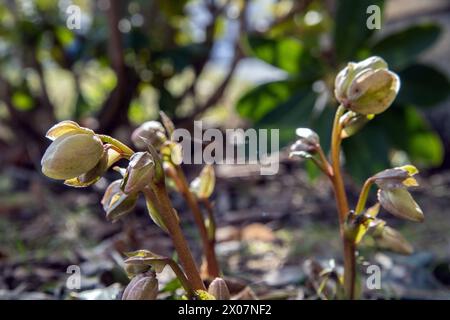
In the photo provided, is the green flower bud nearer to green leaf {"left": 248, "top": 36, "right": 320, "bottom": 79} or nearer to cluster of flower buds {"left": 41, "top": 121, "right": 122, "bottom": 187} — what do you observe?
cluster of flower buds {"left": 41, "top": 121, "right": 122, "bottom": 187}

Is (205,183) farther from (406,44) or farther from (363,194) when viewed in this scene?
(406,44)

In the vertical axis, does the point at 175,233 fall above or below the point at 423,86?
below

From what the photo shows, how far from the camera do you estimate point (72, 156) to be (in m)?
0.38

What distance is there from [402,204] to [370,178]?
0.04 m

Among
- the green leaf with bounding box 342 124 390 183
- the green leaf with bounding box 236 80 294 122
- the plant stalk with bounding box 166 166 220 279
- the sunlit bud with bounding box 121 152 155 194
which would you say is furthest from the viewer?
the green leaf with bounding box 236 80 294 122

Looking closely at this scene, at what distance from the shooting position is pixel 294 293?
57cm

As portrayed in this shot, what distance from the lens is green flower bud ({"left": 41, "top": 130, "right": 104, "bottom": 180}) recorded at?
38 centimetres

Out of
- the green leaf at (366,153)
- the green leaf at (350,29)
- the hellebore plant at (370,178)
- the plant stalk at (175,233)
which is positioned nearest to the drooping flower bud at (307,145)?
the hellebore plant at (370,178)

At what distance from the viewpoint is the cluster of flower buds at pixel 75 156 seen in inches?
14.9

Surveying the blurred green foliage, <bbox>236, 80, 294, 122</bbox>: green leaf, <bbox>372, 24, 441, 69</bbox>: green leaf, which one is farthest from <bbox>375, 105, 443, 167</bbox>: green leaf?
<bbox>236, 80, 294, 122</bbox>: green leaf

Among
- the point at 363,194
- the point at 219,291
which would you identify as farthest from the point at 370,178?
the point at 219,291

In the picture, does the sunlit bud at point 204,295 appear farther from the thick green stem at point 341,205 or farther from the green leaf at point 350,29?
the green leaf at point 350,29

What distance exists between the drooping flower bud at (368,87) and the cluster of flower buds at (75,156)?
0.61 ft
